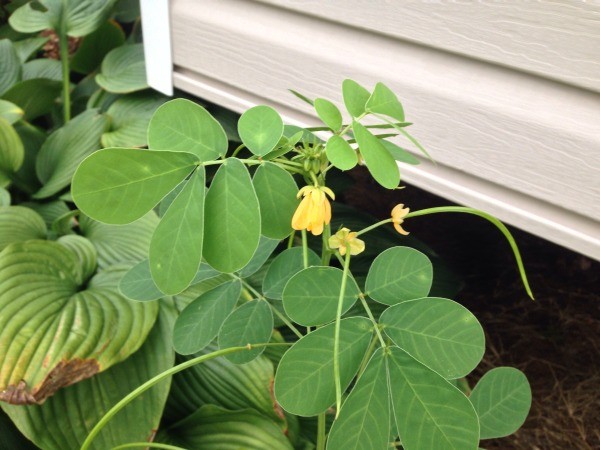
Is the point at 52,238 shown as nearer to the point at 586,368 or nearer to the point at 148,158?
the point at 148,158

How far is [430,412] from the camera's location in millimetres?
573

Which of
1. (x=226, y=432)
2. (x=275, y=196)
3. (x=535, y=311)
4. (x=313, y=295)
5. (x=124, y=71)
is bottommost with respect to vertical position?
(x=535, y=311)

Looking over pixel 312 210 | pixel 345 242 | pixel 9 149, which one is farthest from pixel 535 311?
pixel 9 149

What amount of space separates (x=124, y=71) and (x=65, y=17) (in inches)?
9.2

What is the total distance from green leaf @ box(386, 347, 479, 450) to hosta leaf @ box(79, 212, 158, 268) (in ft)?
2.81

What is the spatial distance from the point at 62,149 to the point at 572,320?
4.68 feet

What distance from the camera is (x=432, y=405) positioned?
1.88ft

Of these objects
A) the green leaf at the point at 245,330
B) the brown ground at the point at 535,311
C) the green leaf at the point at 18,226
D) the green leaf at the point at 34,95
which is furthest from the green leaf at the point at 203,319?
the green leaf at the point at 34,95

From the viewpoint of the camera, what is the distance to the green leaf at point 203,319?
0.81m

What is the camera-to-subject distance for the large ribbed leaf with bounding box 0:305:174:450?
103 cm

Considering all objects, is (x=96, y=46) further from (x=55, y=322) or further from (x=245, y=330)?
(x=245, y=330)

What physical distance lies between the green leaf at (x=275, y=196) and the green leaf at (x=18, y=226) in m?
0.86

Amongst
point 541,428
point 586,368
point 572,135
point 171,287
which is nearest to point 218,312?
point 171,287

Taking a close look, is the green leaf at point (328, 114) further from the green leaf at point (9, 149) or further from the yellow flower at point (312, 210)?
the green leaf at point (9, 149)
